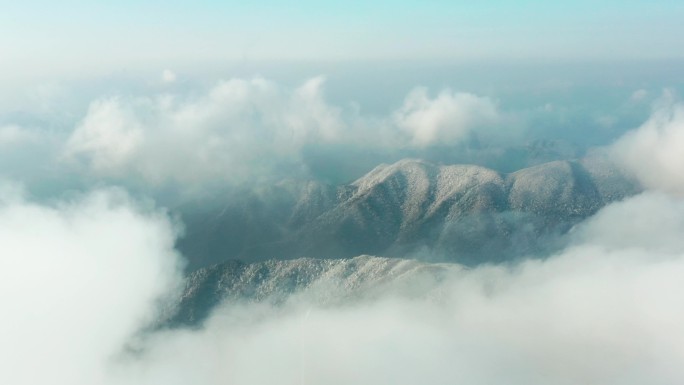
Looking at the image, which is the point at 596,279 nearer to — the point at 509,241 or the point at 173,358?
the point at 509,241

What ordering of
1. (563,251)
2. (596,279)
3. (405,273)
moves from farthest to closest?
1. (563,251)
2. (596,279)
3. (405,273)

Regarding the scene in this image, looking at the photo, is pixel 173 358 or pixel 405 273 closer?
pixel 173 358

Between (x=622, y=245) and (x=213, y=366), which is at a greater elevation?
(x=213, y=366)

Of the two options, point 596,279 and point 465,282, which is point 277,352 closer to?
point 465,282

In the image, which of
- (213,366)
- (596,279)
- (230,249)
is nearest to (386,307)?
(213,366)

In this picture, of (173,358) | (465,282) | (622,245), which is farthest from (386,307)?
(622,245)

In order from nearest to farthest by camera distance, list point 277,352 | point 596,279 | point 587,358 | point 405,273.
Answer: point 587,358, point 277,352, point 405,273, point 596,279

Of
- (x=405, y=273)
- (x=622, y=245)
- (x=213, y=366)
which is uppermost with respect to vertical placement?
(x=405, y=273)

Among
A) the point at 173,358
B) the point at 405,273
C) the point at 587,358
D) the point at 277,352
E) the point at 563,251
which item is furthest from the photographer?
the point at 563,251

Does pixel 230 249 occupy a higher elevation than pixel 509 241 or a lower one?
higher

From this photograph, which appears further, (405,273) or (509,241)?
(509,241)
